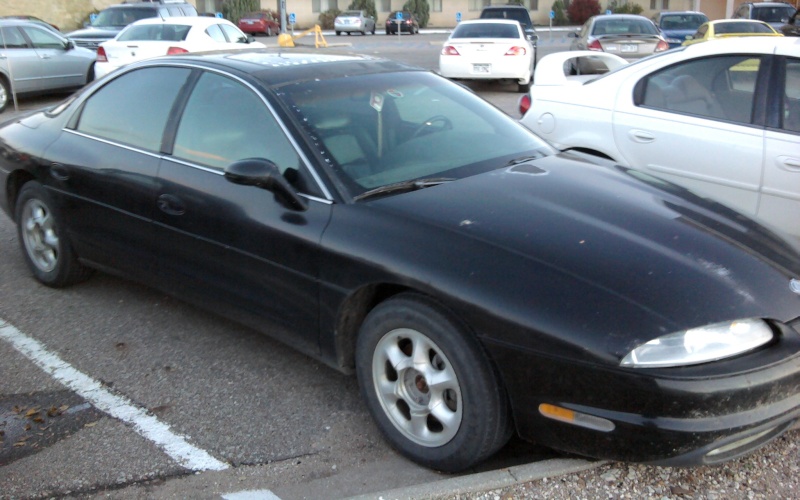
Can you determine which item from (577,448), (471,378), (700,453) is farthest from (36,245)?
(700,453)

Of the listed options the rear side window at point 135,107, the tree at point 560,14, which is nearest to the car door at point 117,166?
the rear side window at point 135,107

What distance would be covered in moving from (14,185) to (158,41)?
945 centimetres

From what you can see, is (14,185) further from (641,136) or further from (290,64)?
(641,136)

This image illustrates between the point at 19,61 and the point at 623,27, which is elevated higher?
the point at 623,27

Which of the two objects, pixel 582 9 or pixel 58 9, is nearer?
pixel 58 9

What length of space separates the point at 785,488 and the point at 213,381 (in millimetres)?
2595

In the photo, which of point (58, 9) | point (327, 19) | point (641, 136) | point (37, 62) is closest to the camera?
point (641, 136)

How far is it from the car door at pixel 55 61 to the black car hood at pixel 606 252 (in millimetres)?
12950

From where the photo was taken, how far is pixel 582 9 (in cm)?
5359

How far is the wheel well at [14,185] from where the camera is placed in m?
5.23

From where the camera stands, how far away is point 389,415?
3.33 metres

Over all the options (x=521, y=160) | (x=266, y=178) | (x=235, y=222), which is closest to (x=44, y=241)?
(x=235, y=222)

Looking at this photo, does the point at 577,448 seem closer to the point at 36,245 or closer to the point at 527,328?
the point at 527,328

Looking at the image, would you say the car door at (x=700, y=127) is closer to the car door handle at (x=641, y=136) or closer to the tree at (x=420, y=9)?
the car door handle at (x=641, y=136)
